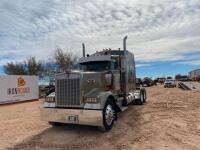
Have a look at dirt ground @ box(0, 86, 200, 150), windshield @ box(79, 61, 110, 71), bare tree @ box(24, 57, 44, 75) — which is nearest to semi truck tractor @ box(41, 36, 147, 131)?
windshield @ box(79, 61, 110, 71)

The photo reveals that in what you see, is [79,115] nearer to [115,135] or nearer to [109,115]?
[109,115]

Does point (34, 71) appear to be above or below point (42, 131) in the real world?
above

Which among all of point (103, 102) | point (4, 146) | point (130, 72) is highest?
point (130, 72)

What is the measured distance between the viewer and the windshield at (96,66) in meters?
10.3

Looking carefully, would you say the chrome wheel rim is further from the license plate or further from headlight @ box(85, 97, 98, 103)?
the license plate

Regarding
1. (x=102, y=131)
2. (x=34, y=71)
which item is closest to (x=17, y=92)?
(x=102, y=131)

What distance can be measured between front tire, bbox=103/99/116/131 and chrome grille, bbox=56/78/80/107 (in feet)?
3.17

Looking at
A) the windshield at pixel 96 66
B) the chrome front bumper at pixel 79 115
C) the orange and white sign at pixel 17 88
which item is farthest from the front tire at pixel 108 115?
the orange and white sign at pixel 17 88

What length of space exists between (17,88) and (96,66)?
1251 cm

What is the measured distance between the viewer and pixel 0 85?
1933 centimetres

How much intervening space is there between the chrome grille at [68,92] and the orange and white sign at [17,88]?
→ 12.2 meters

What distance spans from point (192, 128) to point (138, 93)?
6552 mm

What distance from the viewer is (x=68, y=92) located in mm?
8602

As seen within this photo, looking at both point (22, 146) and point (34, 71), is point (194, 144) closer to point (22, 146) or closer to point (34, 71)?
point (22, 146)
